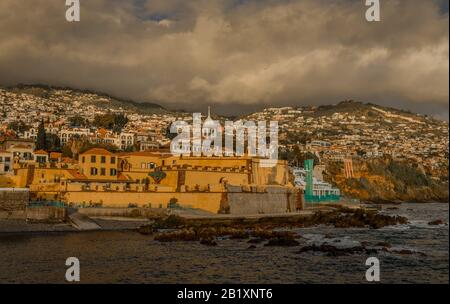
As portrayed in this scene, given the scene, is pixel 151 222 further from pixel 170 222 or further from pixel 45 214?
pixel 45 214

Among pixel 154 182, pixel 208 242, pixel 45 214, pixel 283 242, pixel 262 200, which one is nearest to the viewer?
pixel 208 242

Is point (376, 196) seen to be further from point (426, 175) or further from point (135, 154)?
point (135, 154)

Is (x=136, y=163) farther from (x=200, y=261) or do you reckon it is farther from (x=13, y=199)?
(x=200, y=261)

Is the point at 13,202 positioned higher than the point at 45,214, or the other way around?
the point at 13,202

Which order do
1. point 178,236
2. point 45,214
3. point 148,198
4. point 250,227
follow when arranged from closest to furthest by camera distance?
point 178,236
point 45,214
point 250,227
point 148,198

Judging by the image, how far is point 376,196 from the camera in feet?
397

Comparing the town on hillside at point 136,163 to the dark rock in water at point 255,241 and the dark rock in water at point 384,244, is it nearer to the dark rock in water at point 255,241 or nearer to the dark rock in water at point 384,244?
the dark rock in water at point 255,241

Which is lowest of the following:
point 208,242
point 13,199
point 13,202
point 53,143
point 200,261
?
point 200,261

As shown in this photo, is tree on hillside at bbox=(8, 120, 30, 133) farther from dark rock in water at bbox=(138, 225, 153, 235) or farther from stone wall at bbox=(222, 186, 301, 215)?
dark rock in water at bbox=(138, 225, 153, 235)

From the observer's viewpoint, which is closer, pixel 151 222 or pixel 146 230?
pixel 146 230

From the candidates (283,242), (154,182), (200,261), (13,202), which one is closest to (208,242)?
(283,242)

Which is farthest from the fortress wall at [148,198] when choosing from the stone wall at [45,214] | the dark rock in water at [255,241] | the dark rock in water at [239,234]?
the dark rock in water at [255,241]

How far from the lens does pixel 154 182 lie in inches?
2378
